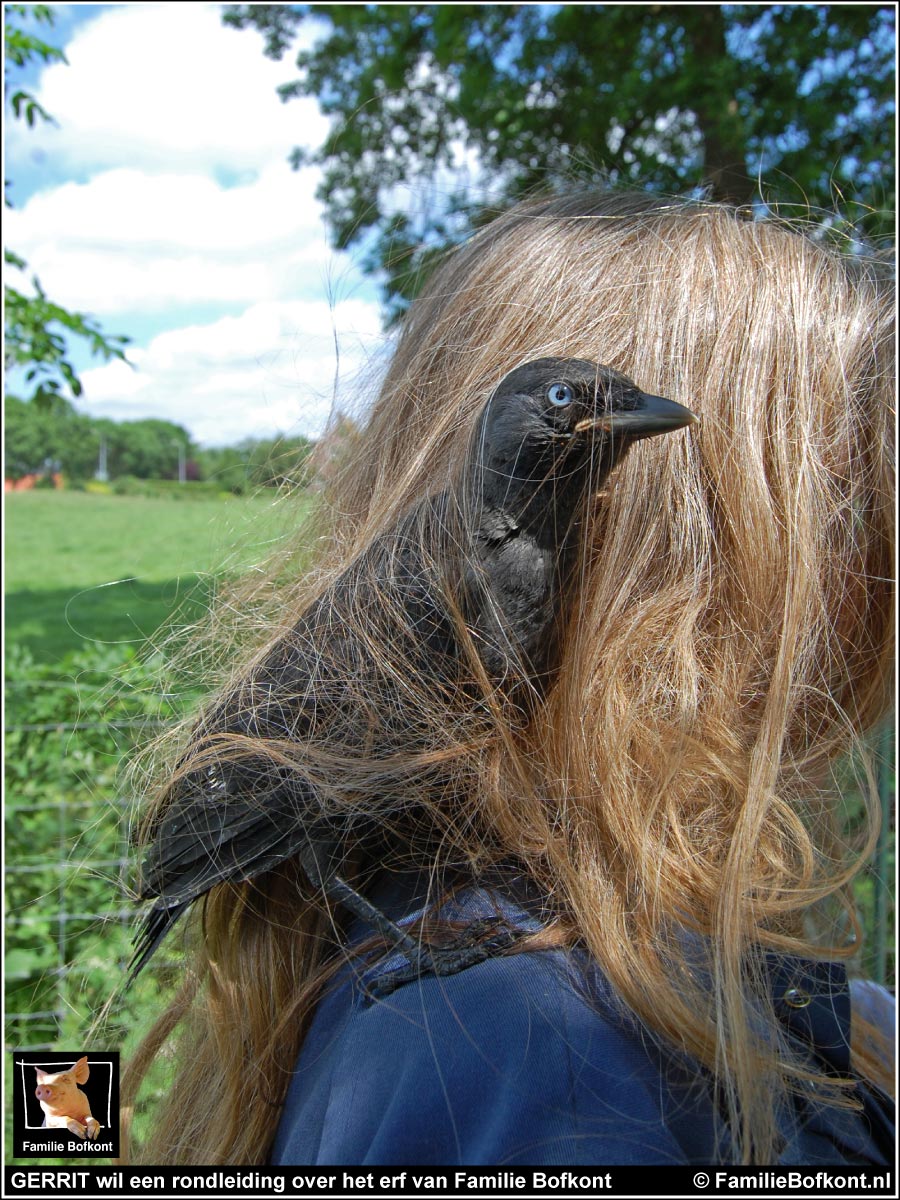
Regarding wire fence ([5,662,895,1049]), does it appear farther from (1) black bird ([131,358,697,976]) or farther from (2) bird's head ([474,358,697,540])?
(2) bird's head ([474,358,697,540])

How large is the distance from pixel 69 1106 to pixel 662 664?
1.19 metres

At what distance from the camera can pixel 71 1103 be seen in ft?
4.46

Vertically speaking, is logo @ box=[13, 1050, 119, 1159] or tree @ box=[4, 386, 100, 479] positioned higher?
tree @ box=[4, 386, 100, 479]

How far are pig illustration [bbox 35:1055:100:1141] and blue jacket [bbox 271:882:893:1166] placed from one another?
44cm

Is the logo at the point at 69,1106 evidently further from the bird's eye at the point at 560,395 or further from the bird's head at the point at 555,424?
the bird's eye at the point at 560,395

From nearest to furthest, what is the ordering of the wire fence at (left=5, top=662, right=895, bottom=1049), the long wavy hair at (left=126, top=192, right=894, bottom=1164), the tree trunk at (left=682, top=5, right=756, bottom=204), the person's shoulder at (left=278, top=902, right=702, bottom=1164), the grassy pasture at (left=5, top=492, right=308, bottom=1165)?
the person's shoulder at (left=278, top=902, right=702, bottom=1164), the long wavy hair at (left=126, top=192, right=894, bottom=1164), the grassy pasture at (left=5, top=492, right=308, bottom=1165), the wire fence at (left=5, top=662, right=895, bottom=1049), the tree trunk at (left=682, top=5, right=756, bottom=204)

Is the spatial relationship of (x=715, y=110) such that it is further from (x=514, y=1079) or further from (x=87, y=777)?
(x=514, y=1079)

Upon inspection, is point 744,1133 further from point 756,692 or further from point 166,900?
A: point 166,900

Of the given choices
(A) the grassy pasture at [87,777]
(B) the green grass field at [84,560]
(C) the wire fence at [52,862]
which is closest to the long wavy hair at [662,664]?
(A) the grassy pasture at [87,777]

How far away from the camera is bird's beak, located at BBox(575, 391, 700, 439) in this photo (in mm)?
1075

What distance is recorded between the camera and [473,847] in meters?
1.12

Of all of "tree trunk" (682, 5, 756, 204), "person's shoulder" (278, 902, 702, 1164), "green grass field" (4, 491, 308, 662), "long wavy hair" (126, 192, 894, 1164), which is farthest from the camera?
"green grass field" (4, 491, 308, 662)

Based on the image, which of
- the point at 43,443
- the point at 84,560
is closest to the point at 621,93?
Result: the point at 43,443
